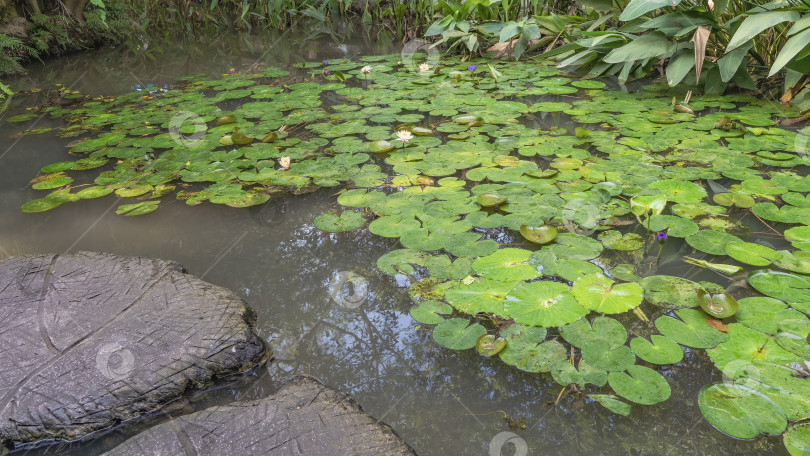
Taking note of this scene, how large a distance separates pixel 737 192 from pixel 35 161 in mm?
3296

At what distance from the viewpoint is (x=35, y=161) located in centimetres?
270

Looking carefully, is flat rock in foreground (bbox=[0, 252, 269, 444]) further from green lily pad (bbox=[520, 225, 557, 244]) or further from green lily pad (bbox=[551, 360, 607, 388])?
green lily pad (bbox=[520, 225, 557, 244])

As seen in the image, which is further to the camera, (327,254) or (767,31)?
(767,31)

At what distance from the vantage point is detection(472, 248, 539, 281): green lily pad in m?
1.53

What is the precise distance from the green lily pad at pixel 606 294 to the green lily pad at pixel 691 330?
87 mm

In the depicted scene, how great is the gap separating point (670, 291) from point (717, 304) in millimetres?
131

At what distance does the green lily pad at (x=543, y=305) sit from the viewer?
53.1 inches

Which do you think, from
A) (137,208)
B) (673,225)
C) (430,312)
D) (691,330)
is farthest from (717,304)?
(137,208)

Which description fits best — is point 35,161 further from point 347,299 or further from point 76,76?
point 76,76

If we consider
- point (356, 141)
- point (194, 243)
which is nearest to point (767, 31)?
point (356, 141)

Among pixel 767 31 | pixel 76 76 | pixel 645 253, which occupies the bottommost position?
pixel 76 76

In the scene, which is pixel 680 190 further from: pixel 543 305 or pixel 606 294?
pixel 543 305

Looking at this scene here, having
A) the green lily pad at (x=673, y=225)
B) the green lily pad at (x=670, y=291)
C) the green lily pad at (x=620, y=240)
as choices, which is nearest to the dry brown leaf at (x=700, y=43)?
the green lily pad at (x=673, y=225)

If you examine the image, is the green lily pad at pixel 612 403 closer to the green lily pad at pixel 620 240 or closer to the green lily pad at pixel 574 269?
the green lily pad at pixel 574 269
